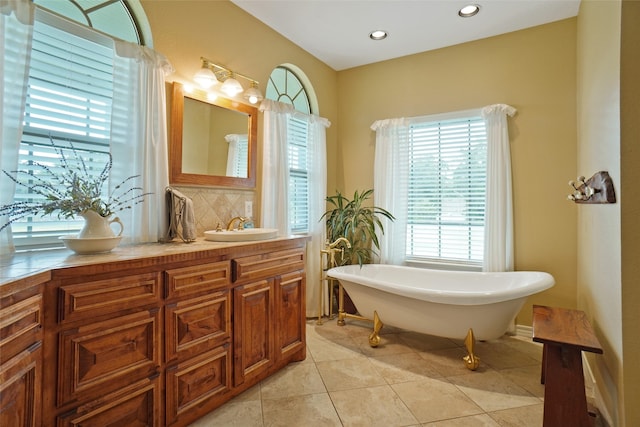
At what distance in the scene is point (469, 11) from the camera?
8.91ft

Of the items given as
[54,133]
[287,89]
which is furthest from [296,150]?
[54,133]

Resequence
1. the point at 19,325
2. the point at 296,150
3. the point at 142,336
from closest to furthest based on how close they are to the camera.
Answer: the point at 19,325 < the point at 142,336 < the point at 296,150

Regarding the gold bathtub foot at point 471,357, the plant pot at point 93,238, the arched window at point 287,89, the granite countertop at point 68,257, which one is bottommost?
the gold bathtub foot at point 471,357

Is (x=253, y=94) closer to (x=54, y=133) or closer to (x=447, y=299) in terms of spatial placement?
(x=54, y=133)

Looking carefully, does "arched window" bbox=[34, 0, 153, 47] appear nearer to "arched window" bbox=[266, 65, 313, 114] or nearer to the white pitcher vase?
the white pitcher vase

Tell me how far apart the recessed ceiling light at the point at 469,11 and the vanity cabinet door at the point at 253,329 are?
9.05 feet

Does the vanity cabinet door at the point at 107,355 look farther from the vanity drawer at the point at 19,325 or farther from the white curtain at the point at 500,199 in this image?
the white curtain at the point at 500,199

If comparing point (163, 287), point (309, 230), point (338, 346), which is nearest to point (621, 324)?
point (338, 346)

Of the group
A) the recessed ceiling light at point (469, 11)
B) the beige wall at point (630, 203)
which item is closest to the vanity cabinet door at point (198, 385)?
the beige wall at point (630, 203)

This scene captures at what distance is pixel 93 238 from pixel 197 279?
518mm

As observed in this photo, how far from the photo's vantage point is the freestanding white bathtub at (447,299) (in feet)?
7.23

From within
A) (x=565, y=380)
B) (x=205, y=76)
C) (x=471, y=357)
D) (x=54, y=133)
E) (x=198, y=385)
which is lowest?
(x=471, y=357)

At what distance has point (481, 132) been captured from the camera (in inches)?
124

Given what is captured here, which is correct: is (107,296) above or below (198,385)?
above
